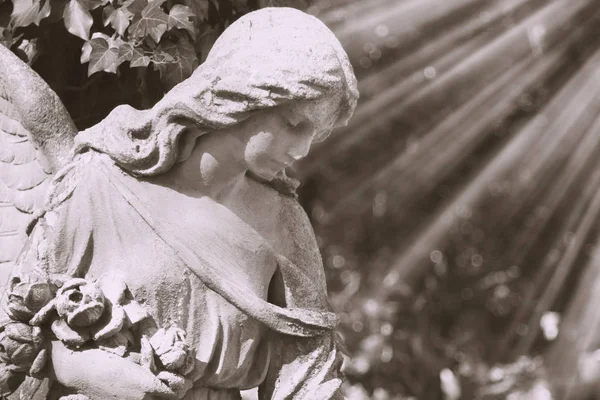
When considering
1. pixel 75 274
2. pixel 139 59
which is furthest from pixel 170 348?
pixel 139 59

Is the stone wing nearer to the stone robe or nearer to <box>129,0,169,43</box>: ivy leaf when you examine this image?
the stone robe

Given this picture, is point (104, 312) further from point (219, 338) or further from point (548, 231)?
point (548, 231)

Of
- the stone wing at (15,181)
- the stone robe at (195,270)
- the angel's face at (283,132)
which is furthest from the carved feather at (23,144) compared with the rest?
the angel's face at (283,132)

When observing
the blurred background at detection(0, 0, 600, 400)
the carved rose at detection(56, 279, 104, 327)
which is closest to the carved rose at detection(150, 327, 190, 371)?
the carved rose at detection(56, 279, 104, 327)

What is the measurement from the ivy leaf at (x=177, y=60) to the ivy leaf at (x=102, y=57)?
0.13 metres

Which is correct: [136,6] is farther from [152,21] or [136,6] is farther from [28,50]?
[28,50]

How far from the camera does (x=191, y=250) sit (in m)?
2.63

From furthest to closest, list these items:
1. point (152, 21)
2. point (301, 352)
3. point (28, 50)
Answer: point (28, 50) < point (152, 21) < point (301, 352)

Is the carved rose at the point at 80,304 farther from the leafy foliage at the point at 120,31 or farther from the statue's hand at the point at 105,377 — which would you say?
the leafy foliage at the point at 120,31

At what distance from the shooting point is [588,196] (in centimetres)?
1030

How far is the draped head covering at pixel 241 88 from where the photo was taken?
2518 millimetres

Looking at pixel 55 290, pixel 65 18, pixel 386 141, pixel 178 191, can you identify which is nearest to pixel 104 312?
pixel 55 290

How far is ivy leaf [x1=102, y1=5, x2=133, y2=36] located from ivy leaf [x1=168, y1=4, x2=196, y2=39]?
13cm

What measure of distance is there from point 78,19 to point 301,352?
48.2 inches
